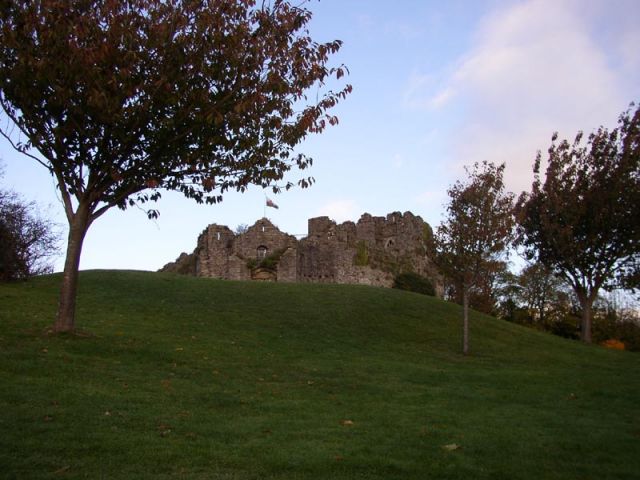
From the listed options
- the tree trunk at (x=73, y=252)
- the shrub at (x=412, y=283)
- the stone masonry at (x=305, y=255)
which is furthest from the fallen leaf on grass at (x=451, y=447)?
the shrub at (x=412, y=283)

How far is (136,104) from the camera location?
14461mm

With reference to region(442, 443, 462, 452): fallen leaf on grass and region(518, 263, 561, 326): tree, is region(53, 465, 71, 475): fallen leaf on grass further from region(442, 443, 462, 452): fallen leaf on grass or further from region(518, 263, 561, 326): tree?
region(518, 263, 561, 326): tree

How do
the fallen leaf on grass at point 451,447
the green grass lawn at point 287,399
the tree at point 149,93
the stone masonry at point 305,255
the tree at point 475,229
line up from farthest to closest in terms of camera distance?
the stone masonry at point 305,255
the tree at point 475,229
the tree at point 149,93
the fallen leaf on grass at point 451,447
the green grass lawn at point 287,399

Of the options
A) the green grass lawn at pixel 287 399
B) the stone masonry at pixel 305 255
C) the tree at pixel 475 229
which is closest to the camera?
the green grass lawn at pixel 287 399

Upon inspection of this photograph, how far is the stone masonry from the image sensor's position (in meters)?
42.3

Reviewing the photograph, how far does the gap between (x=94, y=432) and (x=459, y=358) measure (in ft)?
49.7

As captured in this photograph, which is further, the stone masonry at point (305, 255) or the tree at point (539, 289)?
the tree at point (539, 289)

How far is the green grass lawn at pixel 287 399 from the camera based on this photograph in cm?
791

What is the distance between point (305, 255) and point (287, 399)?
31.2 m

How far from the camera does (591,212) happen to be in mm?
33250

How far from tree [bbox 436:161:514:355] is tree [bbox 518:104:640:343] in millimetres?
9005

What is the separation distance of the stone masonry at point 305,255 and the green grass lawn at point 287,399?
15.5 meters

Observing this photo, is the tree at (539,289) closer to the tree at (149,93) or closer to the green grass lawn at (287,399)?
the green grass lawn at (287,399)

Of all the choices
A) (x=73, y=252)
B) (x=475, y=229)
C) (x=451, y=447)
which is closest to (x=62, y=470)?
Answer: (x=451, y=447)
